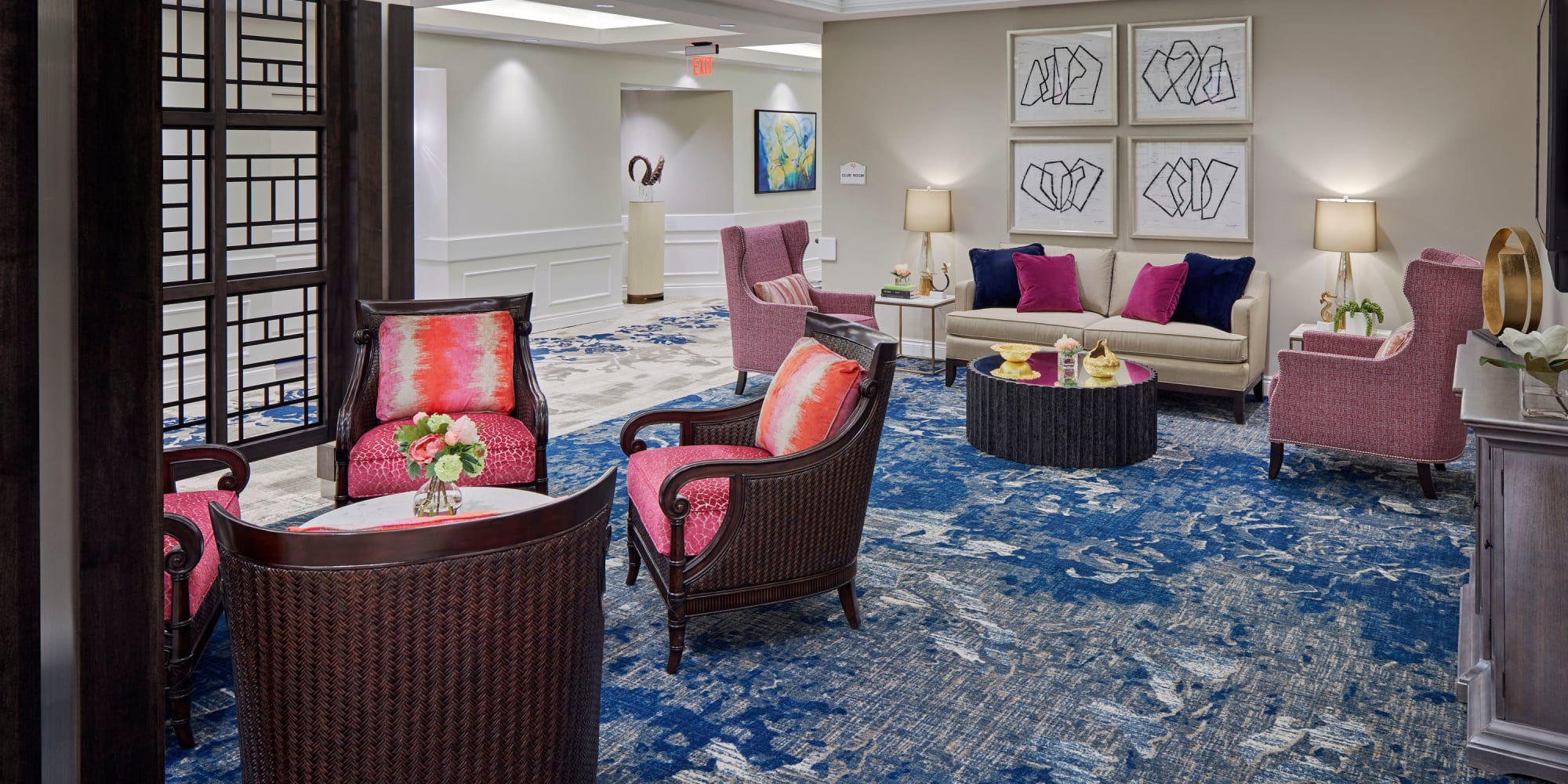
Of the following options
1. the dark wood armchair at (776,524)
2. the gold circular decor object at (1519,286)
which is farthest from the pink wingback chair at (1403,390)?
the dark wood armchair at (776,524)

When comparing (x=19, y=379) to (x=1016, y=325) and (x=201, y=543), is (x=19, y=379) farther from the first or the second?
(x=1016, y=325)

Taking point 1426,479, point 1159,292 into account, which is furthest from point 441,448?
point 1159,292

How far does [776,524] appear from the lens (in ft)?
11.0

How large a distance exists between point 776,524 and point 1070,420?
2.66 m

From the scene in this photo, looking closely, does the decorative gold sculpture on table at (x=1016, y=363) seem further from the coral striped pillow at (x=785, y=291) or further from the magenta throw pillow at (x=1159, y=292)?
the coral striped pillow at (x=785, y=291)

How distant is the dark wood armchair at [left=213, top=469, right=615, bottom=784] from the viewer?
2033 mm

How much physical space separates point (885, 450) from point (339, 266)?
275 centimetres

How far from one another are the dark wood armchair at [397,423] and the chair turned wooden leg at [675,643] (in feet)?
3.64

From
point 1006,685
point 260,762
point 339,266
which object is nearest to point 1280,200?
point 1006,685

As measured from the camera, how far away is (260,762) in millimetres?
2131

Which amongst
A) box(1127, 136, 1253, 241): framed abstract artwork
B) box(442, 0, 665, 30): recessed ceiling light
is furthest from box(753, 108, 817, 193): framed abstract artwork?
box(1127, 136, 1253, 241): framed abstract artwork

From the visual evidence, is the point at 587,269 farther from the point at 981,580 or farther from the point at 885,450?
the point at 981,580

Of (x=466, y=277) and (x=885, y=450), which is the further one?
(x=466, y=277)

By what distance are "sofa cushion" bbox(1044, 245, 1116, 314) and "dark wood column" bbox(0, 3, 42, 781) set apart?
6.90 m
